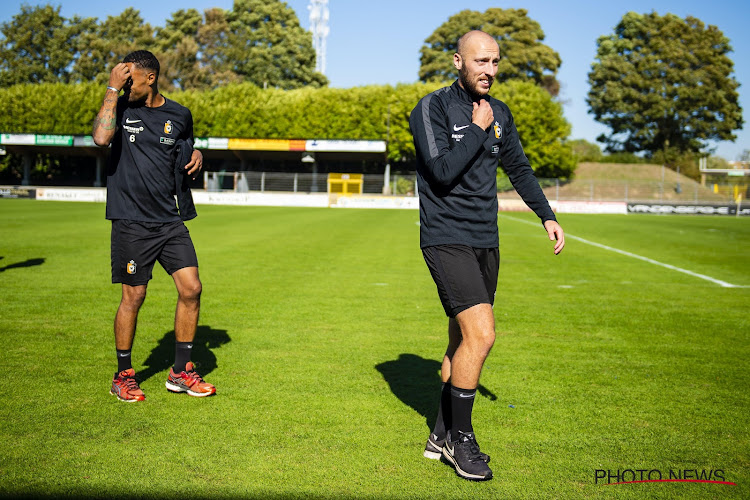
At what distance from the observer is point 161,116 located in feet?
14.7

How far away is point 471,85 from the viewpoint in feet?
11.3

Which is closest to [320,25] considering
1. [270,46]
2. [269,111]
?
[270,46]

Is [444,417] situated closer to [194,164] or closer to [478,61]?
[478,61]

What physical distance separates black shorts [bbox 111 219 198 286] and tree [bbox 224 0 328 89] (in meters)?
70.7

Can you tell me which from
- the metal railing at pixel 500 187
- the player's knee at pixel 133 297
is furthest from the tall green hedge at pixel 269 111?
the player's knee at pixel 133 297

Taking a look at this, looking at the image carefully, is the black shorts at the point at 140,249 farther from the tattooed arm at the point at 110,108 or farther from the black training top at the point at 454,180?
the black training top at the point at 454,180

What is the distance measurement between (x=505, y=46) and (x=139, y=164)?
70902 millimetres

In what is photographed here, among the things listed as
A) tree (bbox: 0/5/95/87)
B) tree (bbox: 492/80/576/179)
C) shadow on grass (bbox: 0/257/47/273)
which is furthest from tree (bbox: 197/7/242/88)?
shadow on grass (bbox: 0/257/47/273)

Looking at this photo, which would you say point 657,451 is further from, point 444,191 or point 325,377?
point 325,377

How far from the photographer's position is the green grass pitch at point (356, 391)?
10.4 feet

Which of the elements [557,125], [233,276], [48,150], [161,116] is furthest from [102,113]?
[48,150]

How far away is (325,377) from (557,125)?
51.1 metres

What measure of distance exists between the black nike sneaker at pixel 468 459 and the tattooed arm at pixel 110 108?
8.96 ft

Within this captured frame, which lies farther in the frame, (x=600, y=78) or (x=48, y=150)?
(x=600, y=78)
